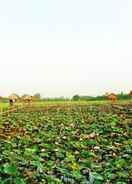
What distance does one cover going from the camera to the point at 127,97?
3077 centimetres

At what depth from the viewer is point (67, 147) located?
36.9 feet

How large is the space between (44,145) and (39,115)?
7.50m

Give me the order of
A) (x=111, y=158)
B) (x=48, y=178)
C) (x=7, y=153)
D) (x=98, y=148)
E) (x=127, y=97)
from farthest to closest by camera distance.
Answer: (x=127, y=97)
(x=98, y=148)
(x=111, y=158)
(x=7, y=153)
(x=48, y=178)

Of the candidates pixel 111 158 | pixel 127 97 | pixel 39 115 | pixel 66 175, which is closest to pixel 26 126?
pixel 39 115

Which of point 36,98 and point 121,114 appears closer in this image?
point 121,114

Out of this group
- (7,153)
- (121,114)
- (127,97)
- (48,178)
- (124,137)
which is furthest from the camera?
(127,97)

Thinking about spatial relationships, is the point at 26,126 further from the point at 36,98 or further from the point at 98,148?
the point at 36,98

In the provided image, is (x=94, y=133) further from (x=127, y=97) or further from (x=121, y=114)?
(x=127, y=97)

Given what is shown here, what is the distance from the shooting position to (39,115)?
1836 centimetres

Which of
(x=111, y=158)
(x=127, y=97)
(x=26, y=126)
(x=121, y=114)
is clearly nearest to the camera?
(x=111, y=158)

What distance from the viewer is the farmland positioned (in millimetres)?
8078

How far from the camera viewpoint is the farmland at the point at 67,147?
8.08m

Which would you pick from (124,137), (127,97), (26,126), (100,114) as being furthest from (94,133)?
(127,97)

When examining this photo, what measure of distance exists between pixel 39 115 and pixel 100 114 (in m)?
2.16
